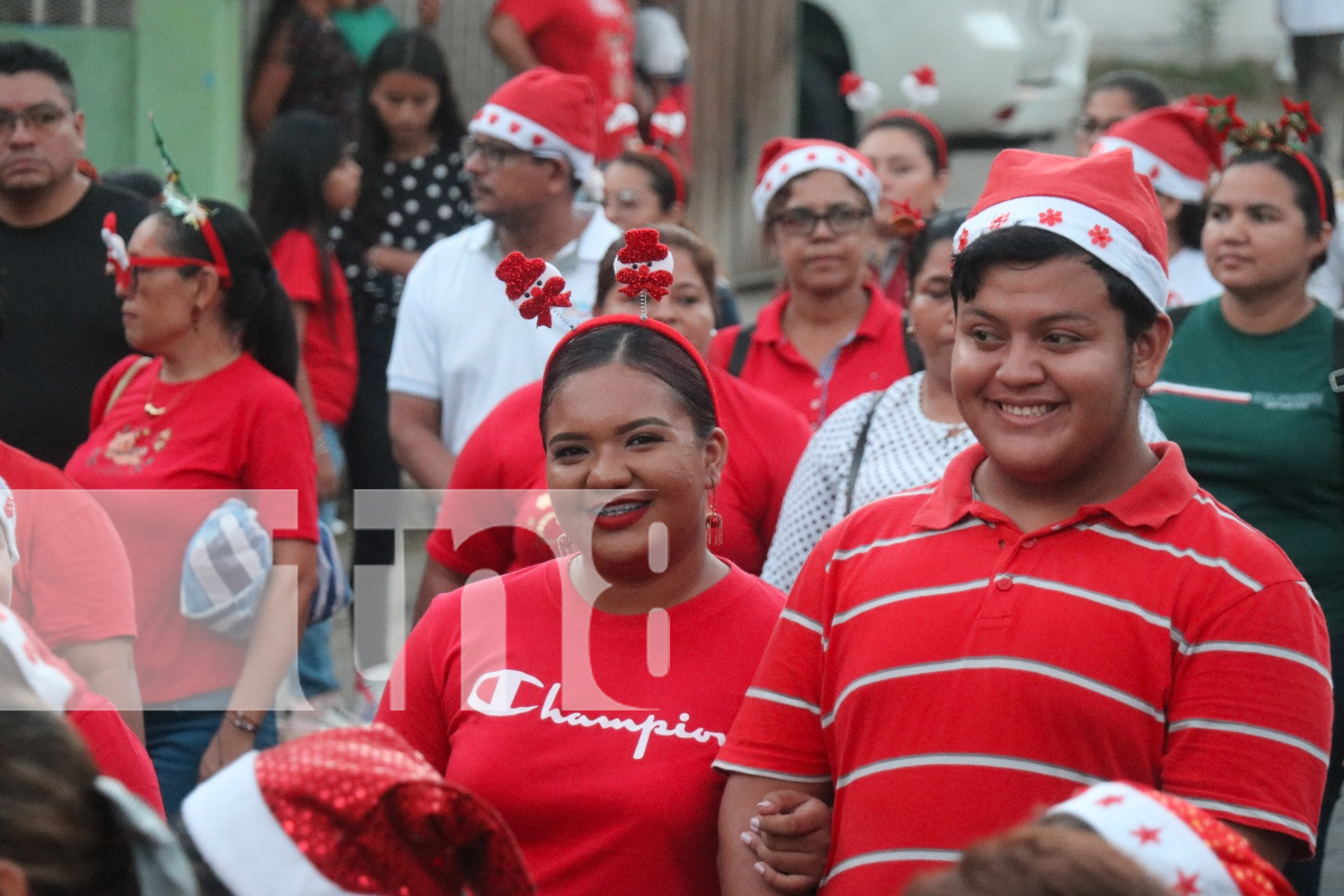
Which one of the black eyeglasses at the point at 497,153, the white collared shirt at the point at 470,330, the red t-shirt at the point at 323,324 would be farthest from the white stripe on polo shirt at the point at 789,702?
the red t-shirt at the point at 323,324

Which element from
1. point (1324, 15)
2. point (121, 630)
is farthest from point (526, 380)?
point (1324, 15)

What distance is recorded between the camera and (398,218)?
695cm

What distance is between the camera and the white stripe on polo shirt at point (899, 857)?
7.52ft

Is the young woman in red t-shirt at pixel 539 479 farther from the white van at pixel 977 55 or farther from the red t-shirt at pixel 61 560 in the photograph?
the white van at pixel 977 55

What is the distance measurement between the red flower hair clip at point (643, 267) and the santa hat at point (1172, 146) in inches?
123

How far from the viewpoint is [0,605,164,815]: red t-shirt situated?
2004 millimetres

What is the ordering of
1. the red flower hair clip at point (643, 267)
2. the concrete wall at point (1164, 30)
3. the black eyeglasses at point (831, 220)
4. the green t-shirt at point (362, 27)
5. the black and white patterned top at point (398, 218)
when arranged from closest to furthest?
the red flower hair clip at point (643, 267), the black eyeglasses at point (831, 220), the black and white patterned top at point (398, 218), the green t-shirt at point (362, 27), the concrete wall at point (1164, 30)

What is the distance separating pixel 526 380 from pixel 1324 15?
6288 millimetres

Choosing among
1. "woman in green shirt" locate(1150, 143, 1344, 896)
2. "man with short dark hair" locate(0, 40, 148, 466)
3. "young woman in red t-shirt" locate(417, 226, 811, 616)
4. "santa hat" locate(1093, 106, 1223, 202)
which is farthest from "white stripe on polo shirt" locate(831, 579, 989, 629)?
"santa hat" locate(1093, 106, 1223, 202)

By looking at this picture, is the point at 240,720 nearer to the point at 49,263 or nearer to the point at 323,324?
the point at 49,263

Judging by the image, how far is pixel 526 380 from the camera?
16.9 feet

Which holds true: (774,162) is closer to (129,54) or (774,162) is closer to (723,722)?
(723,722)

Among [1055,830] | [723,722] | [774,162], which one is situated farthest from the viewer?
[774,162]

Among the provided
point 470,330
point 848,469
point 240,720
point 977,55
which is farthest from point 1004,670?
point 977,55
